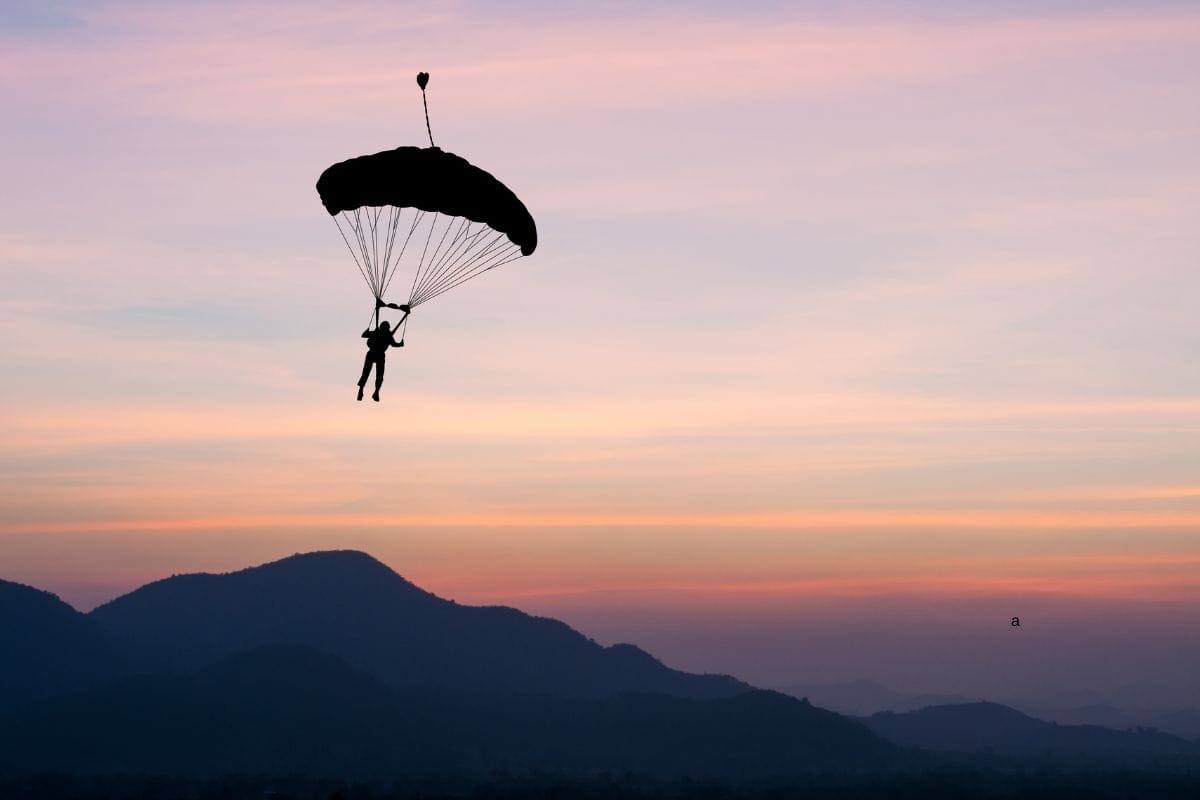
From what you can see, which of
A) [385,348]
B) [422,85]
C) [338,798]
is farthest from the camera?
[338,798]

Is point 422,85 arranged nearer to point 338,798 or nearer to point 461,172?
point 461,172

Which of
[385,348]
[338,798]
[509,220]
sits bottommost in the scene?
[338,798]

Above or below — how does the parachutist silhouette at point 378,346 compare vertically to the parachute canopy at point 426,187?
below

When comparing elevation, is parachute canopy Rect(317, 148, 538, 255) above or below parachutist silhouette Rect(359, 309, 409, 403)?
above

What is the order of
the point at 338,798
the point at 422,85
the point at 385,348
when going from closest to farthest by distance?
the point at 422,85 → the point at 385,348 → the point at 338,798

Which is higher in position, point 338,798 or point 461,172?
point 461,172

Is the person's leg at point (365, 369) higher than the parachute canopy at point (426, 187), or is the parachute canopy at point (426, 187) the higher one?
the parachute canopy at point (426, 187)

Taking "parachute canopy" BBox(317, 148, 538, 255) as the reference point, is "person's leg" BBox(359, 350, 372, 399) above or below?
below

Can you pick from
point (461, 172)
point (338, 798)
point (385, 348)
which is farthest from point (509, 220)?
point (338, 798)

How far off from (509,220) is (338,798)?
102 ft

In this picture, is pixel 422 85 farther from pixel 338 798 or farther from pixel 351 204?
pixel 338 798

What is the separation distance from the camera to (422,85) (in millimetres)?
49188

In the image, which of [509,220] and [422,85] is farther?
[509,220]

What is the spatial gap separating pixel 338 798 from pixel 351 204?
100 feet
